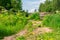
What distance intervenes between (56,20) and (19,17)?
14.3 ft

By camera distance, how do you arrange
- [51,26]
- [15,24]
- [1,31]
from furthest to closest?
[15,24], [1,31], [51,26]

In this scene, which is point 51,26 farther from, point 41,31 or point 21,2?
point 21,2

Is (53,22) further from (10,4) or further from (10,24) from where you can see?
(10,4)

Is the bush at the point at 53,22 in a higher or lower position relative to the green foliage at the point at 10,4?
higher

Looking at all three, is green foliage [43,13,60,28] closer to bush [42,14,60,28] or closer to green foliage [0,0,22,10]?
bush [42,14,60,28]

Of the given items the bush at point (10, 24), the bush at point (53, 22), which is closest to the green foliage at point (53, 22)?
the bush at point (53, 22)

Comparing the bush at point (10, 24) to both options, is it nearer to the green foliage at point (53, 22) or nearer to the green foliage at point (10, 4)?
the green foliage at point (53, 22)

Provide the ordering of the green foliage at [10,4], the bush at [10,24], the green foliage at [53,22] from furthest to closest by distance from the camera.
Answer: the green foliage at [10,4], the bush at [10,24], the green foliage at [53,22]

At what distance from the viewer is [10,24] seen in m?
14.4

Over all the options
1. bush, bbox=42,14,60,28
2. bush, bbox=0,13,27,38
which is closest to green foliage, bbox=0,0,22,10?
bush, bbox=0,13,27,38

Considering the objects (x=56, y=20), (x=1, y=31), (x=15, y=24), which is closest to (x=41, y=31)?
(x=56, y=20)

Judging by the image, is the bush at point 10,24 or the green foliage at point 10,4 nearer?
the bush at point 10,24

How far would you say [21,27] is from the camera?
13422 millimetres

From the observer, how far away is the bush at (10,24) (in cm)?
1261
